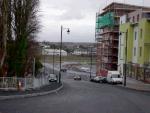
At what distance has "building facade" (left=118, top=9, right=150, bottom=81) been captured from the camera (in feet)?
270

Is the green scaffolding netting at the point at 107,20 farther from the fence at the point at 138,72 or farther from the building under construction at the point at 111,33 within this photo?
the fence at the point at 138,72

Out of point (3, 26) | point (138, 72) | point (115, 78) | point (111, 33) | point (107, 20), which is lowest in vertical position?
point (115, 78)

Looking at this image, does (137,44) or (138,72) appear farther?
(137,44)

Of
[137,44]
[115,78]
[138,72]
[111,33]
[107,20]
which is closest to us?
[115,78]

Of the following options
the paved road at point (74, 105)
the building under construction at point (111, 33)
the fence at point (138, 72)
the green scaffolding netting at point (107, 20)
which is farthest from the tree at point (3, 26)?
the green scaffolding netting at point (107, 20)

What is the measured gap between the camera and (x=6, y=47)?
47.6 meters

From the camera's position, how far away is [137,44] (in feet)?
293

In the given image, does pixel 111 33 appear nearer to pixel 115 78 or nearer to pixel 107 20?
pixel 107 20

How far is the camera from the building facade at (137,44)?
82.4 m

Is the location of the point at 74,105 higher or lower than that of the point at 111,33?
lower

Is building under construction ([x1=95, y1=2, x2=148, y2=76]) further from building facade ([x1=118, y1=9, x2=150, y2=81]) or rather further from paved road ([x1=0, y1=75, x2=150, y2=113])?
paved road ([x1=0, y1=75, x2=150, y2=113])

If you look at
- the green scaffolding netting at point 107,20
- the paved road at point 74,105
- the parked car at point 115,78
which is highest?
the green scaffolding netting at point 107,20

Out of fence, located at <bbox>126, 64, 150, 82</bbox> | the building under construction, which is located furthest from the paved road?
the building under construction

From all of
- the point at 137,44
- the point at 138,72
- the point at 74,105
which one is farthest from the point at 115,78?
the point at 74,105
